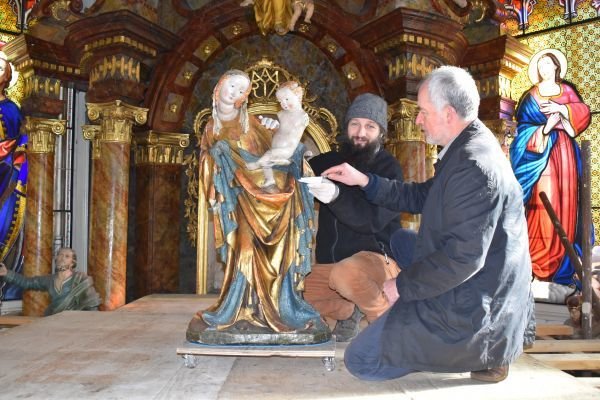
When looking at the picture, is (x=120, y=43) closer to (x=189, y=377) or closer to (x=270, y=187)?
(x=270, y=187)

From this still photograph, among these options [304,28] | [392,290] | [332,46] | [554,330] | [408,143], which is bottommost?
[554,330]

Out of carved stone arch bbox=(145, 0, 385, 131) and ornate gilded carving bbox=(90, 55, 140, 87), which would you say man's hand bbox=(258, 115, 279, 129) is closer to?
carved stone arch bbox=(145, 0, 385, 131)

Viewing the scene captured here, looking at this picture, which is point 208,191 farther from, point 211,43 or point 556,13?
point 556,13

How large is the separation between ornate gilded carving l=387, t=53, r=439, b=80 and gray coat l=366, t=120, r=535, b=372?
444cm

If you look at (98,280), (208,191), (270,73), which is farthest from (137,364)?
(270,73)

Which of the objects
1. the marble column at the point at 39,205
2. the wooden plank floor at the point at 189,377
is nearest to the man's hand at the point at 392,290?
the wooden plank floor at the point at 189,377

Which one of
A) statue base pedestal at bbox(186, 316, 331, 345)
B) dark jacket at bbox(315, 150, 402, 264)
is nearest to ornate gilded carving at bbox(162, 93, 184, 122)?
dark jacket at bbox(315, 150, 402, 264)

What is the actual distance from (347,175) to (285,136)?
46cm

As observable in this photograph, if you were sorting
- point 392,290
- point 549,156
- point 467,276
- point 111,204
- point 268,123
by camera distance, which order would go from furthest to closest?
1. point 549,156
2. point 111,204
3. point 268,123
4. point 392,290
5. point 467,276

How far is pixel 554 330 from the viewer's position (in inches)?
233

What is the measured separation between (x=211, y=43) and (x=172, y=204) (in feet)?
7.27

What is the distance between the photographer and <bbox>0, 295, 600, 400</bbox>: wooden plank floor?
8.80 feet

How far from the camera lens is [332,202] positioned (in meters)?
3.55

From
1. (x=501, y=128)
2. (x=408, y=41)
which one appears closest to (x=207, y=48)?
(x=408, y=41)
